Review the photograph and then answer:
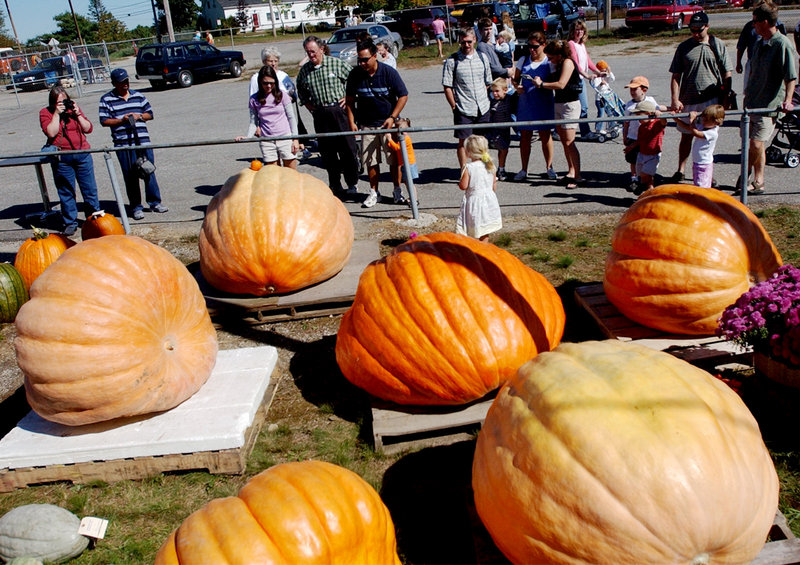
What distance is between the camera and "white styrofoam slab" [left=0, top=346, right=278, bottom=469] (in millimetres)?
3955

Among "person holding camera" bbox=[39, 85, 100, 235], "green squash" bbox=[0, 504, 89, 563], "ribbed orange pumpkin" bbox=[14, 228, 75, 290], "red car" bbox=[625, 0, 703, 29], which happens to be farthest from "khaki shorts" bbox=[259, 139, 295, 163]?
"red car" bbox=[625, 0, 703, 29]

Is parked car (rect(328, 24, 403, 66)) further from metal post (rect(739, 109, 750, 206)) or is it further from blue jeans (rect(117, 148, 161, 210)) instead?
metal post (rect(739, 109, 750, 206))

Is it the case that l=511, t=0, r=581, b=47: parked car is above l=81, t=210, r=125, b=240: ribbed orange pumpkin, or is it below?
above

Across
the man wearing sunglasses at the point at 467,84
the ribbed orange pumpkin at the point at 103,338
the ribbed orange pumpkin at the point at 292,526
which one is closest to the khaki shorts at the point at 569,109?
the man wearing sunglasses at the point at 467,84

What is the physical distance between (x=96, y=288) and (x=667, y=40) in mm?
25507

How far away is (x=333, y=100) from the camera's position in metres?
8.98

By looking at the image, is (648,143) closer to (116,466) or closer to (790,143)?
(790,143)

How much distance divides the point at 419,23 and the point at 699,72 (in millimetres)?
24719

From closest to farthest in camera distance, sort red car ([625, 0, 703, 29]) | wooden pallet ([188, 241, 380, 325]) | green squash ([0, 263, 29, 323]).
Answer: wooden pallet ([188, 241, 380, 325])
green squash ([0, 263, 29, 323])
red car ([625, 0, 703, 29])

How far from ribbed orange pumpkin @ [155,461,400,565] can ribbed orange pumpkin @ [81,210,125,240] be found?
5.33 m

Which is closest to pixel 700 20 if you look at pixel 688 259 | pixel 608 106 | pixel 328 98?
pixel 608 106

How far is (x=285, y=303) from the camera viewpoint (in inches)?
225

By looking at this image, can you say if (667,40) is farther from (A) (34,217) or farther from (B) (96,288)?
(B) (96,288)

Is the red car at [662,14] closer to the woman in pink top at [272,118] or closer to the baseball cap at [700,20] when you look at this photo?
the baseball cap at [700,20]
